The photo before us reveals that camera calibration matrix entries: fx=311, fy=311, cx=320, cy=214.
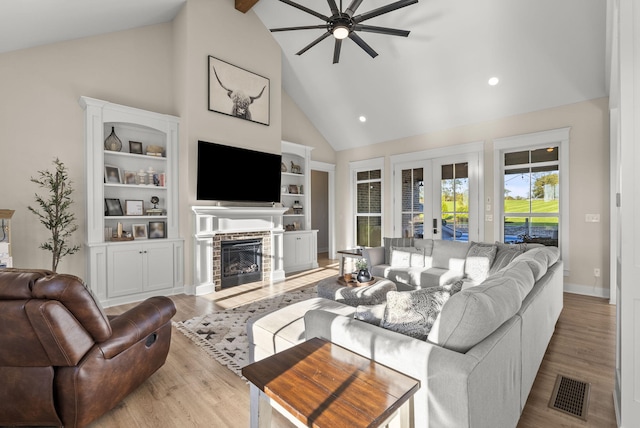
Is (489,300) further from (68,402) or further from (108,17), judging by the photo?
(108,17)

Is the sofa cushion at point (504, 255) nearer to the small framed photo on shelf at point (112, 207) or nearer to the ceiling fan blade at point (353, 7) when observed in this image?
the ceiling fan blade at point (353, 7)

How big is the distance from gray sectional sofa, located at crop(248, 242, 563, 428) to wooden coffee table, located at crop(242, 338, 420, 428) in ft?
0.30

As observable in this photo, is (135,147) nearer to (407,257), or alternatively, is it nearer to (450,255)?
(407,257)

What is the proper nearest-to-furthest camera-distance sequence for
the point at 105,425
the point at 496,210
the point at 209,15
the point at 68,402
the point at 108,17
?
the point at 68,402, the point at 105,425, the point at 108,17, the point at 209,15, the point at 496,210

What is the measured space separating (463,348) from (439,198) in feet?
17.1

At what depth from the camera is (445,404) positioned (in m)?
1.25

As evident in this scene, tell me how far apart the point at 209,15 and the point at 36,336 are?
16.3 feet

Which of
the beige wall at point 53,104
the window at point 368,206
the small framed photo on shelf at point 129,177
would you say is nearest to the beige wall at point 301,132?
the window at point 368,206

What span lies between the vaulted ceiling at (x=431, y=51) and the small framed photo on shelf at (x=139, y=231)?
8.39 feet

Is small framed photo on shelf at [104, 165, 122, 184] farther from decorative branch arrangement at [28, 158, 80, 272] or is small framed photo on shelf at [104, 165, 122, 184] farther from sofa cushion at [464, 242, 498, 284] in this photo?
sofa cushion at [464, 242, 498, 284]

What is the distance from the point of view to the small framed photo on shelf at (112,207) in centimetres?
440

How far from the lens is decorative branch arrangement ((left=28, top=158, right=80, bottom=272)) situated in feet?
12.5

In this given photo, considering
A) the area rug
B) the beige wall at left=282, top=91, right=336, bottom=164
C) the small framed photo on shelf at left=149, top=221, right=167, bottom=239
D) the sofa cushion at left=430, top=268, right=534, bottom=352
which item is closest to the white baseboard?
the area rug

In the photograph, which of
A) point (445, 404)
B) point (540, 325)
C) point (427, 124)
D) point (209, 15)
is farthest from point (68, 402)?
point (427, 124)
